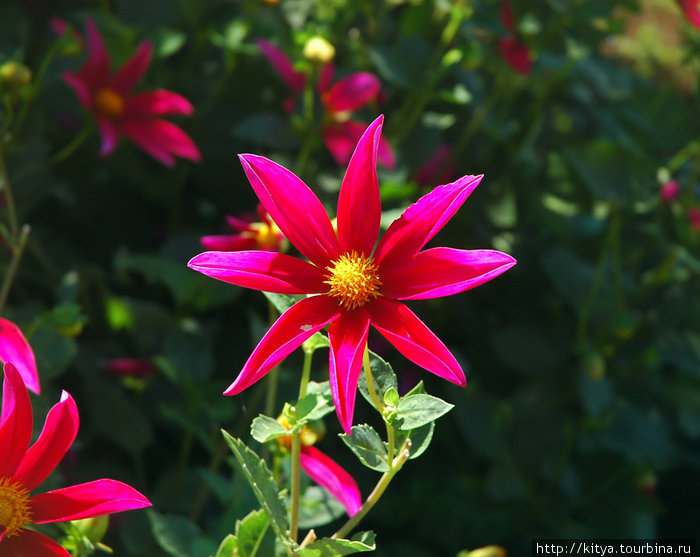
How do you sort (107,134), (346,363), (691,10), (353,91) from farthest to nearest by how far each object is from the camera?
(691,10), (353,91), (107,134), (346,363)

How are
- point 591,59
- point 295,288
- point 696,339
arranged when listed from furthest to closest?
point 591,59 → point 696,339 → point 295,288

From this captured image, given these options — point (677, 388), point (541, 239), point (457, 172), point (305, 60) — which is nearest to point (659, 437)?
point (677, 388)

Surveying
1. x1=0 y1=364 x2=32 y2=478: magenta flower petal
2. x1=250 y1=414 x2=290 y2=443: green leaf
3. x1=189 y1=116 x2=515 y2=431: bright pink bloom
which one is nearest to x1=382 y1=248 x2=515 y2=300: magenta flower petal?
x1=189 y1=116 x2=515 y2=431: bright pink bloom

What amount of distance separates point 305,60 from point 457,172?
35 centimetres

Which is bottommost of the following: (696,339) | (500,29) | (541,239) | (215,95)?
(696,339)

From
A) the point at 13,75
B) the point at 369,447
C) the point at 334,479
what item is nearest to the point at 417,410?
the point at 369,447

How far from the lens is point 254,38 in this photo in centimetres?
113

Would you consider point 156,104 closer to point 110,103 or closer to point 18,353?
point 110,103

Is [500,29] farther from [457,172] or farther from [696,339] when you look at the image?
[696,339]

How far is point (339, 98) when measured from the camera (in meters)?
1.01

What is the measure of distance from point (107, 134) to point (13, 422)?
1.64ft

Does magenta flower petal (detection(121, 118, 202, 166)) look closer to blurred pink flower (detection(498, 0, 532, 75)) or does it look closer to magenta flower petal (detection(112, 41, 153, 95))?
magenta flower petal (detection(112, 41, 153, 95))

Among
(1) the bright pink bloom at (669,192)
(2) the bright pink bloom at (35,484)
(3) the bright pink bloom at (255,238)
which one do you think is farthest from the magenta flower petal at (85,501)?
(1) the bright pink bloom at (669,192)

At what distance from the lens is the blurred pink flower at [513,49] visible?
1.16 m
